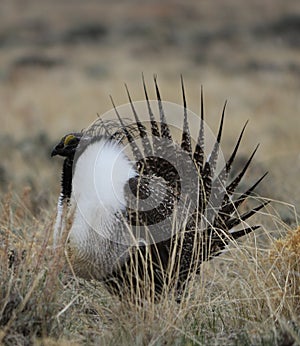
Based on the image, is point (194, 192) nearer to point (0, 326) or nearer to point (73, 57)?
point (0, 326)

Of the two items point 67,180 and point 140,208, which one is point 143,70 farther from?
point 140,208

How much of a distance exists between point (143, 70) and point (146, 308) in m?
12.4

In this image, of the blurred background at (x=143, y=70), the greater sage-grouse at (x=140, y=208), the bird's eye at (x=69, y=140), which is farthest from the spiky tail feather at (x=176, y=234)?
the blurred background at (x=143, y=70)

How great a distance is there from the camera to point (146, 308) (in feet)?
9.36

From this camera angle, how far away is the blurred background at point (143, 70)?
7680 mm

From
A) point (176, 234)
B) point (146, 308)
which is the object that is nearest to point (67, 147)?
point (176, 234)

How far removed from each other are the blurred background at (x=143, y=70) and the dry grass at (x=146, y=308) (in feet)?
2.32

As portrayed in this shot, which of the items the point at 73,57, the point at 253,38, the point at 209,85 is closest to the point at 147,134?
the point at 209,85

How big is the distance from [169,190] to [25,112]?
7.39 metres

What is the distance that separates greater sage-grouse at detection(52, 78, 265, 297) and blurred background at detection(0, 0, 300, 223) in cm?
60

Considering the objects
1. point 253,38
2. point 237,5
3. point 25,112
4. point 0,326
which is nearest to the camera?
point 0,326

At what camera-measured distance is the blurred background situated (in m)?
7.68

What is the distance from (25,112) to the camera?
1038 centimetres

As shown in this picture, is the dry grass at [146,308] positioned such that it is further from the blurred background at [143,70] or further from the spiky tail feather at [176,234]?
the blurred background at [143,70]
